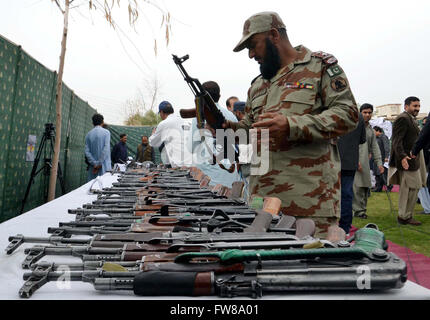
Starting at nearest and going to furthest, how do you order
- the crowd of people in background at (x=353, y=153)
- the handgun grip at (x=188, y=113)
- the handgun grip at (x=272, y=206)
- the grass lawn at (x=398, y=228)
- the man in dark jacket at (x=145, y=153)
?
the handgun grip at (x=272, y=206)
the handgun grip at (x=188, y=113)
the grass lawn at (x=398, y=228)
the crowd of people in background at (x=353, y=153)
the man in dark jacket at (x=145, y=153)

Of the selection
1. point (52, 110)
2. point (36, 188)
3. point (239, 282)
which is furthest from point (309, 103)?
point (52, 110)

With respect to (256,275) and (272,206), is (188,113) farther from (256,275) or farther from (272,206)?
(256,275)

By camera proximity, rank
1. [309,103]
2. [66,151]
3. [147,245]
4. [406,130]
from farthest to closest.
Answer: [66,151] → [406,130] → [309,103] → [147,245]

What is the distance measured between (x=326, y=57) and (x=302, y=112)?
33cm

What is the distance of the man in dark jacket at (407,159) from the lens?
209 inches

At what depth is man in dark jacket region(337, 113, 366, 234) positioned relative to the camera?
4.43 m

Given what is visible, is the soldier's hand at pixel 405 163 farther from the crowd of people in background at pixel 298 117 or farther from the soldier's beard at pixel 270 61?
the soldier's beard at pixel 270 61

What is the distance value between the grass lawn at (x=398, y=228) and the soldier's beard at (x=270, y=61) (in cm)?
160

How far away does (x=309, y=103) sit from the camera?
2.13 meters

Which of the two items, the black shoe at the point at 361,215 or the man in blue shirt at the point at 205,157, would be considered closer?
the man in blue shirt at the point at 205,157

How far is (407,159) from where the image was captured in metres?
5.32

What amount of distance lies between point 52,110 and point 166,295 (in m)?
6.77

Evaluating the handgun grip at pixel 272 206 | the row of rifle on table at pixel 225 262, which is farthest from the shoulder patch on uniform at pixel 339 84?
the row of rifle on table at pixel 225 262
